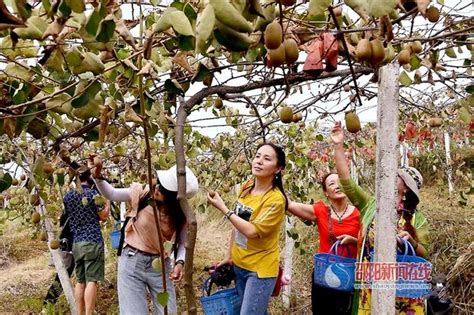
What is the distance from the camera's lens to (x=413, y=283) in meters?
1.96

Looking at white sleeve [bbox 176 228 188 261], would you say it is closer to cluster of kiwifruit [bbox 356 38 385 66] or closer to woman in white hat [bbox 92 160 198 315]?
woman in white hat [bbox 92 160 198 315]

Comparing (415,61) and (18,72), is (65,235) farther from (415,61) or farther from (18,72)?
(415,61)

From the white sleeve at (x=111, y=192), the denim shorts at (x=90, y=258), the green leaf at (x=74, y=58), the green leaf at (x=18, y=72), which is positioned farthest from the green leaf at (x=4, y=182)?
the denim shorts at (x=90, y=258)

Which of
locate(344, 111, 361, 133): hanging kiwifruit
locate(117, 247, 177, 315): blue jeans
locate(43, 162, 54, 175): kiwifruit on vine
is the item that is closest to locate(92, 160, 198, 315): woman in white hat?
locate(117, 247, 177, 315): blue jeans

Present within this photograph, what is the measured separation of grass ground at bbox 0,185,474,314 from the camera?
352cm

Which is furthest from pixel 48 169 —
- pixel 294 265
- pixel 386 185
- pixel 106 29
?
pixel 294 265

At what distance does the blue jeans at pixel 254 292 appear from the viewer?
2350mm

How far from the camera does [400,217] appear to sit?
2182 millimetres

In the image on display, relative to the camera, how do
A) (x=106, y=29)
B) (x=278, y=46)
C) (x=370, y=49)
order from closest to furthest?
(x=106, y=29) → (x=278, y=46) → (x=370, y=49)

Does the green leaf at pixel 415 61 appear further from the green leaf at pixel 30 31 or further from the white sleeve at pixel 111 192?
the white sleeve at pixel 111 192

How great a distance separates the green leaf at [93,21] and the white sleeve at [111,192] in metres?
1.60

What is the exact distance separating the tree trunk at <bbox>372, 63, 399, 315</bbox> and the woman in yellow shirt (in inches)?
28.8

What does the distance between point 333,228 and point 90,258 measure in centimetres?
180

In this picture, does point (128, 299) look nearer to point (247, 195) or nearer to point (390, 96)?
point (247, 195)
